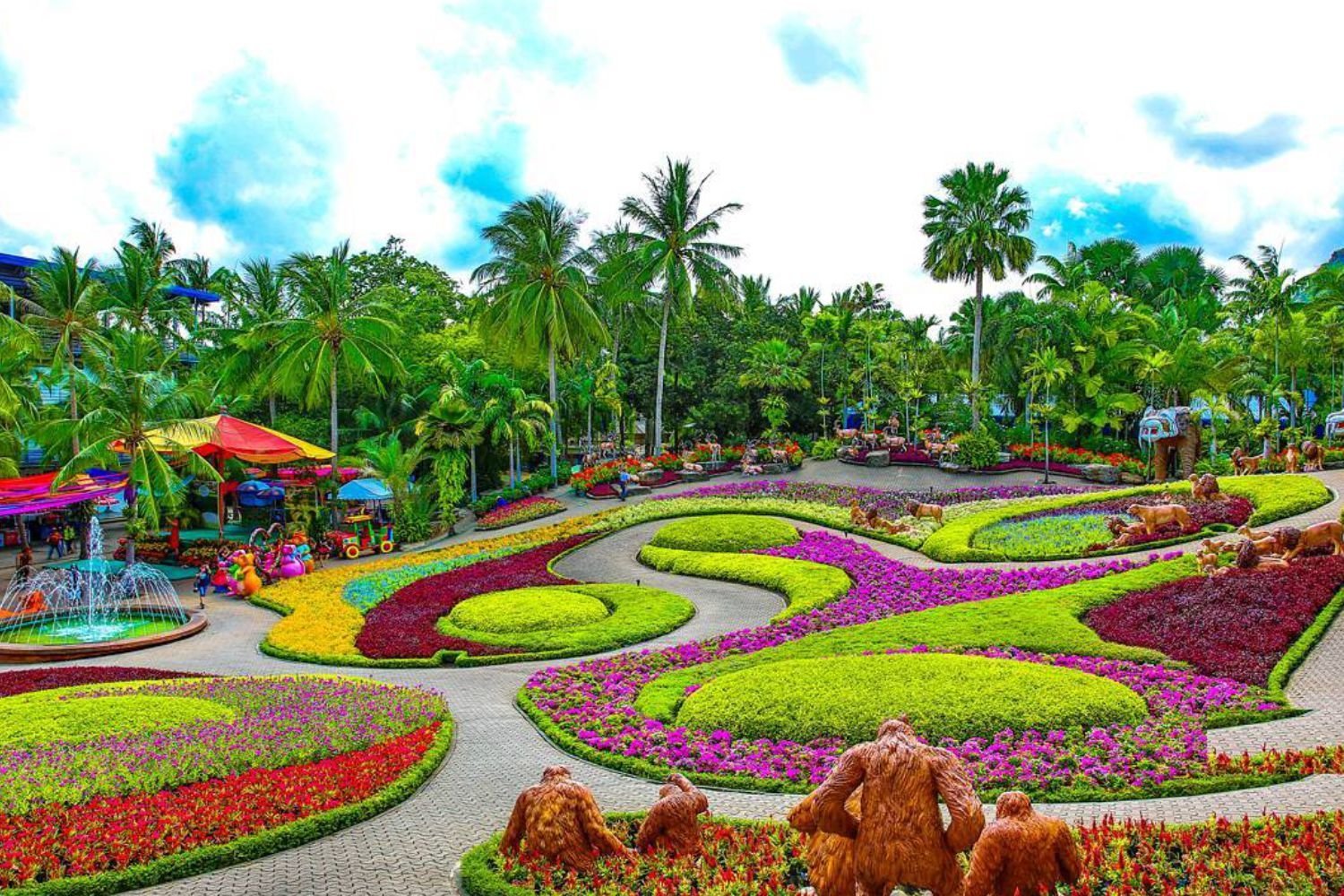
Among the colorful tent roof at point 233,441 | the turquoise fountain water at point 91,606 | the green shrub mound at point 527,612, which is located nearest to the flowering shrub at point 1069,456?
the green shrub mound at point 527,612

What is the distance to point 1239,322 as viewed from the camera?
4747 cm

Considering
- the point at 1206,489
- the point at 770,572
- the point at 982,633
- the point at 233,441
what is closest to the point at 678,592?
the point at 770,572

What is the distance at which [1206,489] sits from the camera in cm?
2216

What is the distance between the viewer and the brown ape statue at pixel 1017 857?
5.93m

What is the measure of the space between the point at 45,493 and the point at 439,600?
11943mm

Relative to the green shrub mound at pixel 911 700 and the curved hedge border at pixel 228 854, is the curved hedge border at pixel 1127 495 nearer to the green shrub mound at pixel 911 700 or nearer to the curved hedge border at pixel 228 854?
the green shrub mound at pixel 911 700

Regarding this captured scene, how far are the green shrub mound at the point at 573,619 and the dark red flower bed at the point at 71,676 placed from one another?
5225mm

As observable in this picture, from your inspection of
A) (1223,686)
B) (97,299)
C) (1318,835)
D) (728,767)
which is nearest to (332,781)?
(728,767)

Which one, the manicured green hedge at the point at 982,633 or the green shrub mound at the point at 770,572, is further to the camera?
the green shrub mound at the point at 770,572

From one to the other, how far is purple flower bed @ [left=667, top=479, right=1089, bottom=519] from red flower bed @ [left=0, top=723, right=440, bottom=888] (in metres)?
22.8

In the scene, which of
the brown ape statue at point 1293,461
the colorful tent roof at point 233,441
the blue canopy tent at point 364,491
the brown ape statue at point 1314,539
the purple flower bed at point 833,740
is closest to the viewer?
the purple flower bed at point 833,740

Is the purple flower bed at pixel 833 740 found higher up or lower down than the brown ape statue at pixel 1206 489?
lower down

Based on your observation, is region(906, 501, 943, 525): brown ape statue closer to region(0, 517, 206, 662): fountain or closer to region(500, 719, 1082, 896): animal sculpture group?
region(0, 517, 206, 662): fountain

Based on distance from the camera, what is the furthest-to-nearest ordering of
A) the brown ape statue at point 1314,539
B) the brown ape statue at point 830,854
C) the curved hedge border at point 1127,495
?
1. the curved hedge border at point 1127,495
2. the brown ape statue at point 1314,539
3. the brown ape statue at point 830,854
